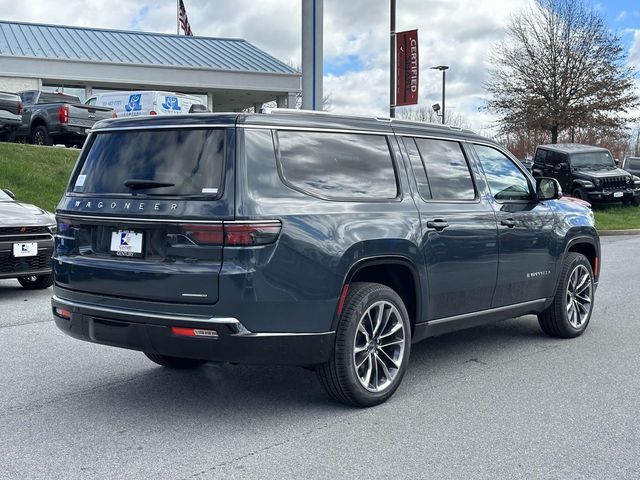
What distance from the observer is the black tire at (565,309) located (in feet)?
22.3

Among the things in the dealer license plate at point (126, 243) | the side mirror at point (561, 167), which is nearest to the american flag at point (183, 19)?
the side mirror at point (561, 167)

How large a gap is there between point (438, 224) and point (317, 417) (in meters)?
1.61

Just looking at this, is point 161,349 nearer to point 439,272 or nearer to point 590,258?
point 439,272

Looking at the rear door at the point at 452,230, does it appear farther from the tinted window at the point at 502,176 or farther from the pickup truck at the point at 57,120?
the pickup truck at the point at 57,120

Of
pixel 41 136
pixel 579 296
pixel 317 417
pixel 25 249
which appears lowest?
pixel 317 417

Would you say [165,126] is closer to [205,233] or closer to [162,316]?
[205,233]

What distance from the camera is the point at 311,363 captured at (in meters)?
4.56

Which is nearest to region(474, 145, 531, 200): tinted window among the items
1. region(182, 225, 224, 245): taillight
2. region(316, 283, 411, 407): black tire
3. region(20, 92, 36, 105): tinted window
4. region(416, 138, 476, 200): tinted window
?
region(416, 138, 476, 200): tinted window

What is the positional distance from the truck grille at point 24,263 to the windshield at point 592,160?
17.8 metres

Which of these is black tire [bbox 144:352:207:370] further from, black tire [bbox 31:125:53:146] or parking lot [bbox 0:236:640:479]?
black tire [bbox 31:125:53:146]

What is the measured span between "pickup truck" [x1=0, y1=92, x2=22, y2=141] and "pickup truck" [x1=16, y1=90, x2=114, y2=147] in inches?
22.9

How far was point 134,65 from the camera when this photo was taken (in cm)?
3522

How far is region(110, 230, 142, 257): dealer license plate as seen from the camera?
452cm

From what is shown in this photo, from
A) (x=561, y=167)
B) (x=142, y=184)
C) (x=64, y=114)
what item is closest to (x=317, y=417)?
(x=142, y=184)
